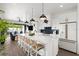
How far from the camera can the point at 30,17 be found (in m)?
2.54

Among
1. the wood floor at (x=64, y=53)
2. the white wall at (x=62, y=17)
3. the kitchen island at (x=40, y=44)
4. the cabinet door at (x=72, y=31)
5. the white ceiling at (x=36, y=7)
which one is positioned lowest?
the wood floor at (x=64, y=53)

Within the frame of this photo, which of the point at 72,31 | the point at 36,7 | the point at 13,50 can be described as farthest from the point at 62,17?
the point at 13,50

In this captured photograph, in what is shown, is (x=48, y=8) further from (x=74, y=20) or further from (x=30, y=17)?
(x=74, y=20)

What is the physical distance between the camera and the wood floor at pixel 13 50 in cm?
250

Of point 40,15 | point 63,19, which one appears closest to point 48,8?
point 40,15

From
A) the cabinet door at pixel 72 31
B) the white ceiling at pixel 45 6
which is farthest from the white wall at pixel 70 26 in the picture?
the white ceiling at pixel 45 6

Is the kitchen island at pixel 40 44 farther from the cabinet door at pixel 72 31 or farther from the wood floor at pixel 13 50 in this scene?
the cabinet door at pixel 72 31

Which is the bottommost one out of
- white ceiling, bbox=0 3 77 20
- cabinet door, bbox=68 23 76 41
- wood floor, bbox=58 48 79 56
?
wood floor, bbox=58 48 79 56

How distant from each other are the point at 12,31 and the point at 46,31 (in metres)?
0.73

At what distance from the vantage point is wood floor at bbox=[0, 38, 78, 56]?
2504 mm

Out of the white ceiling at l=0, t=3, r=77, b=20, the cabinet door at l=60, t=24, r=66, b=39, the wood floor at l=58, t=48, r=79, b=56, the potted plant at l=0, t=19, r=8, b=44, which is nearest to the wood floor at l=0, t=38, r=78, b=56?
the wood floor at l=58, t=48, r=79, b=56

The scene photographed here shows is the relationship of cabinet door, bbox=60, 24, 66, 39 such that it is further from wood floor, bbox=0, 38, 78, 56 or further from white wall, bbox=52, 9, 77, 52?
wood floor, bbox=0, 38, 78, 56

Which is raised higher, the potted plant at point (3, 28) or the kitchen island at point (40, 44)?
the potted plant at point (3, 28)

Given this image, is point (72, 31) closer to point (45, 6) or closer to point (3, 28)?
point (45, 6)
